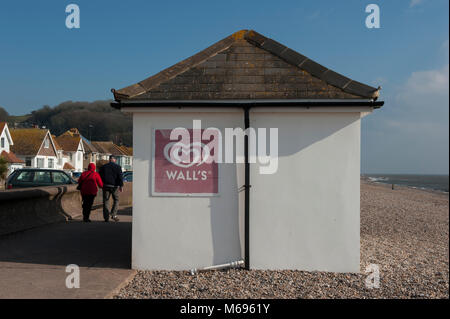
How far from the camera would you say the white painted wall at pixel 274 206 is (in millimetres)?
6320

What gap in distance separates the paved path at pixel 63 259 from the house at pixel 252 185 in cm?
80

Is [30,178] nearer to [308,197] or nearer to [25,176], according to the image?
[25,176]

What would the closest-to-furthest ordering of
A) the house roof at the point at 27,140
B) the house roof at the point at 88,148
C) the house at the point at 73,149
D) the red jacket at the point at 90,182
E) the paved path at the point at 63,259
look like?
the paved path at the point at 63,259
the red jacket at the point at 90,182
the house roof at the point at 27,140
the house at the point at 73,149
the house roof at the point at 88,148

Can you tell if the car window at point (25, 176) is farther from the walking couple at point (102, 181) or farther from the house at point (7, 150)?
the house at point (7, 150)

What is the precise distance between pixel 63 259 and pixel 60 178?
410 inches

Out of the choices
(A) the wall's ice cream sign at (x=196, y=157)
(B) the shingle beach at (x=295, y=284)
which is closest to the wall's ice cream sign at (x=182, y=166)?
(A) the wall's ice cream sign at (x=196, y=157)

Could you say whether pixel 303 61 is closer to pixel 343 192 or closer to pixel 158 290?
pixel 343 192

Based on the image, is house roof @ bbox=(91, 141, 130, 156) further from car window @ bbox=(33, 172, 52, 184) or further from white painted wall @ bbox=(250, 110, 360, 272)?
white painted wall @ bbox=(250, 110, 360, 272)

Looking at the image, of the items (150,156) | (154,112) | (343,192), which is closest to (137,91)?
(154,112)

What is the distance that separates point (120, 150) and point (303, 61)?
8130 cm

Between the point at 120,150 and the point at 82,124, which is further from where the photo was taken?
the point at 82,124

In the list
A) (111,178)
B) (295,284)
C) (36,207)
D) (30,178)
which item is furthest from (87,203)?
(295,284)

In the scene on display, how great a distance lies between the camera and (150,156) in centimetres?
642
